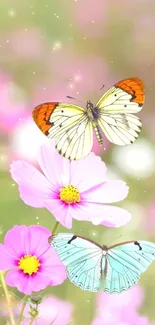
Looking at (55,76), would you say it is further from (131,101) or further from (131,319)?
(131,319)

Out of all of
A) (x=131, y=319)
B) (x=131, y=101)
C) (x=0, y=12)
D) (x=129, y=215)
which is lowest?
(x=131, y=319)

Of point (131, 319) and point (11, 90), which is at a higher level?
point (11, 90)

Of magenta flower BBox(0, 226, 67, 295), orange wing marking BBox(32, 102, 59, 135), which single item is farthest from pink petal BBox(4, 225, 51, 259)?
orange wing marking BBox(32, 102, 59, 135)

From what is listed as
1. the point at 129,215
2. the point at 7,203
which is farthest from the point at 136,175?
the point at 7,203

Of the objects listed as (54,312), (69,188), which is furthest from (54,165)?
(54,312)

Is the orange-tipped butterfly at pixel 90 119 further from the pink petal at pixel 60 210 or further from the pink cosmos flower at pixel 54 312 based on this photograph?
the pink cosmos flower at pixel 54 312

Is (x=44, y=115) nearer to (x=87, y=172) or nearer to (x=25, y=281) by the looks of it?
(x=87, y=172)
